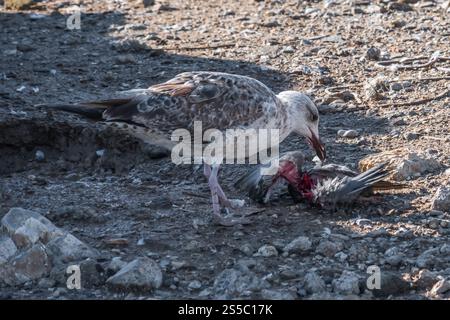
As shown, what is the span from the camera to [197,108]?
711cm

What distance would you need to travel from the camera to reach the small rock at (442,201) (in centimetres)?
680

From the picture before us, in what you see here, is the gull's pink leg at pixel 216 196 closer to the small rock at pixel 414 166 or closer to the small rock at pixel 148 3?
the small rock at pixel 414 166

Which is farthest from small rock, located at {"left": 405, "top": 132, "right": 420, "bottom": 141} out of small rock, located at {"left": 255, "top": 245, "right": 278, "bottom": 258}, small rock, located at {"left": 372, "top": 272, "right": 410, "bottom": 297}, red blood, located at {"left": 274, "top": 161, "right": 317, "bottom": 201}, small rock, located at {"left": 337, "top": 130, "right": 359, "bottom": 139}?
small rock, located at {"left": 372, "top": 272, "right": 410, "bottom": 297}

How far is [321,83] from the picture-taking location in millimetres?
9867

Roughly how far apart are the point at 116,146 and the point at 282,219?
222cm

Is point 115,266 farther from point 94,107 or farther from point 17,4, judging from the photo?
point 17,4

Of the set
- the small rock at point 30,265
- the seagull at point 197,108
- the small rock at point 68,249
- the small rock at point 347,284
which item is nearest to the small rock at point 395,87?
the seagull at point 197,108

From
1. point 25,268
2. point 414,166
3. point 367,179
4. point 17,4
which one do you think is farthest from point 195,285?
point 17,4

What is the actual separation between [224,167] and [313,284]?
8.39 feet

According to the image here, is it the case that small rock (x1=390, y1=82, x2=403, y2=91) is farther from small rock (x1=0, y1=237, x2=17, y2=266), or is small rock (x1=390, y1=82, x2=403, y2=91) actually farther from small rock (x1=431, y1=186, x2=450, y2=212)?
small rock (x1=0, y1=237, x2=17, y2=266)

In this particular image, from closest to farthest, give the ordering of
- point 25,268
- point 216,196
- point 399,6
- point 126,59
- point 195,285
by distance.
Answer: point 195,285 < point 25,268 < point 216,196 < point 126,59 < point 399,6

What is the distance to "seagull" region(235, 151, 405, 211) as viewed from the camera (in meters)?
6.94

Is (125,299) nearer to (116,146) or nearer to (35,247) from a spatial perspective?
(35,247)
